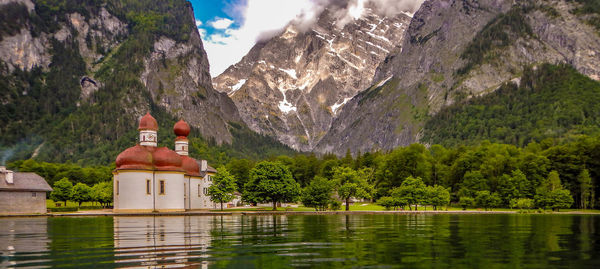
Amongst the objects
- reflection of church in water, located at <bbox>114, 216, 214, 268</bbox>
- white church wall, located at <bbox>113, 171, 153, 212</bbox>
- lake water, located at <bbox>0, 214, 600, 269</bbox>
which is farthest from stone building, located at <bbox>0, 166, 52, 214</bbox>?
reflection of church in water, located at <bbox>114, 216, 214, 268</bbox>

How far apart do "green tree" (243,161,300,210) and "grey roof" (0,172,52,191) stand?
37.8 meters

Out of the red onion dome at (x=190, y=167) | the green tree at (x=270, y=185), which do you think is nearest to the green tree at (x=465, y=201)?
the green tree at (x=270, y=185)

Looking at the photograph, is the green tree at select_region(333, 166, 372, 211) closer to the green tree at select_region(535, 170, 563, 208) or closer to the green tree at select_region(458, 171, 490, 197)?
the green tree at select_region(458, 171, 490, 197)

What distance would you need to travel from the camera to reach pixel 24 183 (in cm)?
9544

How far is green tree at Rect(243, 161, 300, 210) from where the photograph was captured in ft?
317

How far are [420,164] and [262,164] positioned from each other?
4434 cm

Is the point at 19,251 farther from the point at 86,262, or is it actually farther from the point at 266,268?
the point at 266,268

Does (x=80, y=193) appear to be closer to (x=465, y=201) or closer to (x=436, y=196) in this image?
(x=436, y=196)

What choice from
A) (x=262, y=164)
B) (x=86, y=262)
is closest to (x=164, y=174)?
(x=262, y=164)

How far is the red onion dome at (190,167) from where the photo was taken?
114 m

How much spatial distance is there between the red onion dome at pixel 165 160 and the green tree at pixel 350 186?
31.2 metres

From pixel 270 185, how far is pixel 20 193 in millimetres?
44533

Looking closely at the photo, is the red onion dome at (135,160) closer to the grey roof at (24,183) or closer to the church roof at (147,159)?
the church roof at (147,159)

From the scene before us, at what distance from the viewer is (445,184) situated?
417ft
